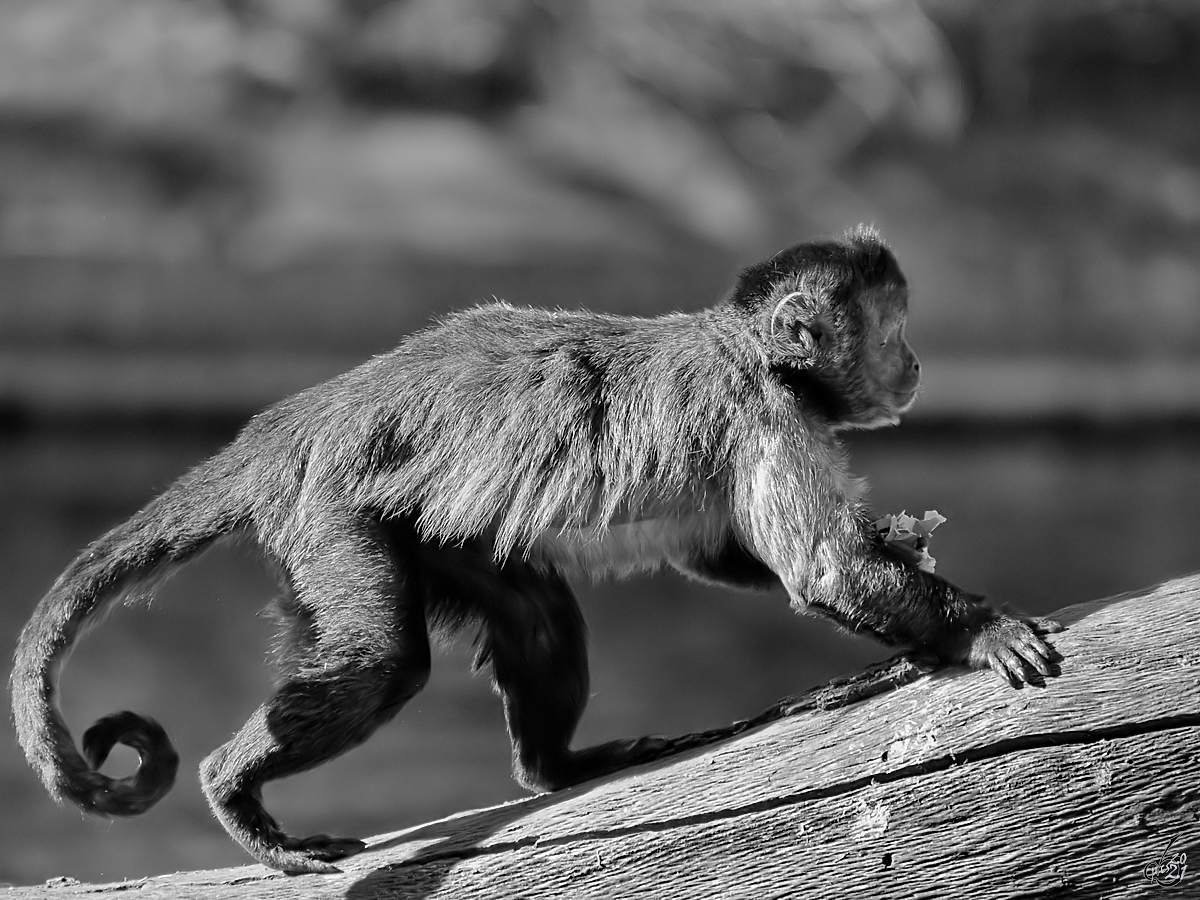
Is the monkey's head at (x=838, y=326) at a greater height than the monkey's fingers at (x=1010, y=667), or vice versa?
the monkey's head at (x=838, y=326)

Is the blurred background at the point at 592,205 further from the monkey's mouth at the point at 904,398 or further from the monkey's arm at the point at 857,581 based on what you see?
the monkey's arm at the point at 857,581

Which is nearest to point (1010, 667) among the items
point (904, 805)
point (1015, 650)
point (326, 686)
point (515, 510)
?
point (1015, 650)

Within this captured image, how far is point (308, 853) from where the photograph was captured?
10.0 feet

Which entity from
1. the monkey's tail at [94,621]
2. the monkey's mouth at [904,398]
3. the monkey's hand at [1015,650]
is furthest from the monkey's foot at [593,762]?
the monkey's mouth at [904,398]

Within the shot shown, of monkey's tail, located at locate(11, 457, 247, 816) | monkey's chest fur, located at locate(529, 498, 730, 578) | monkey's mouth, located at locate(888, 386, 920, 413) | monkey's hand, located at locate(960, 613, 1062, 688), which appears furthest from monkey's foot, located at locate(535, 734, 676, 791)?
monkey's mouth, located at locate(888, 386, 920, 413)

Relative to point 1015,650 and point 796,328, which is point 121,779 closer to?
point 796,328

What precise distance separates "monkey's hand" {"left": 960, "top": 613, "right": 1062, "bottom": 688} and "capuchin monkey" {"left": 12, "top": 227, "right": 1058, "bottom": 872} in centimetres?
13

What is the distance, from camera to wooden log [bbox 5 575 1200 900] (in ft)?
8.32

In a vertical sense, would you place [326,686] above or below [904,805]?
above

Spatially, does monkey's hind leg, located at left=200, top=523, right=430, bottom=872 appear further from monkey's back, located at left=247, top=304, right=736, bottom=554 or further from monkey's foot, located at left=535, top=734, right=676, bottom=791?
monkey's foot, located at left=535, top=734, right=676, bottom=791

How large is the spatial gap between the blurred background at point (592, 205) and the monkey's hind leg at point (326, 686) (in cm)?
663

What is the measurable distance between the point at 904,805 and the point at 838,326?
118 cm

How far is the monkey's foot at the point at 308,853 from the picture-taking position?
9.87ft

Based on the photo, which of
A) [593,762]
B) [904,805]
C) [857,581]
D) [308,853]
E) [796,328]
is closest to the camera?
[904,805]
